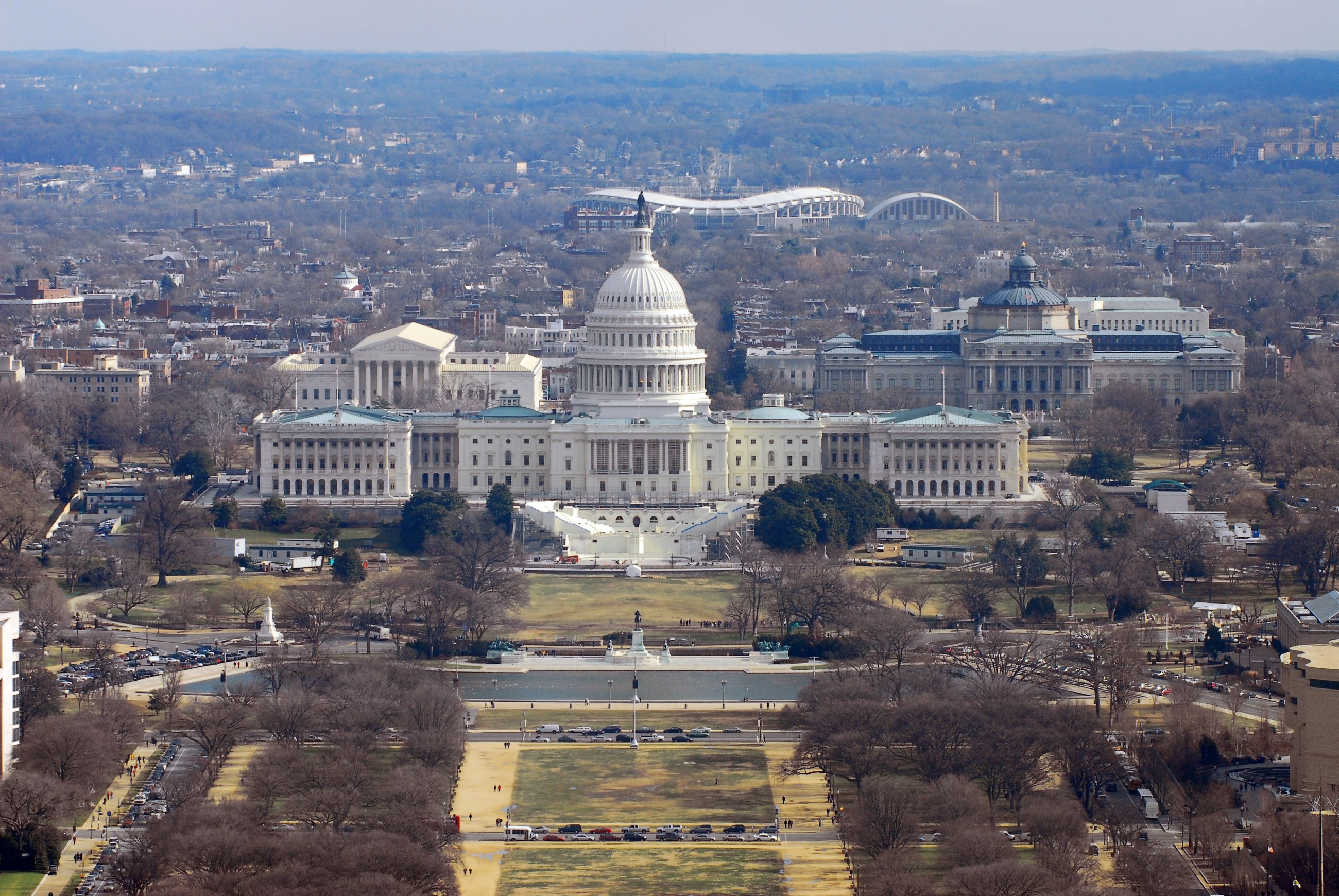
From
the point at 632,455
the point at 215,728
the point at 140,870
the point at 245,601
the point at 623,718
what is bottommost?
the point at 632,455

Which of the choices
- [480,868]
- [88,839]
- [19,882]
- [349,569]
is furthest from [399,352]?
[19,882]

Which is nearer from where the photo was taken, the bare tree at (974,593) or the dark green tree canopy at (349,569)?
the bare tree at (974,593)

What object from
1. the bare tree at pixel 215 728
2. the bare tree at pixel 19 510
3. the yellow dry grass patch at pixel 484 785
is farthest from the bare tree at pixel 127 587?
the yellow dry grass patch at pixel 484 785

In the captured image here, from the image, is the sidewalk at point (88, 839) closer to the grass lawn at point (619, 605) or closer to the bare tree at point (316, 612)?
the bare tree at point (316, 612)

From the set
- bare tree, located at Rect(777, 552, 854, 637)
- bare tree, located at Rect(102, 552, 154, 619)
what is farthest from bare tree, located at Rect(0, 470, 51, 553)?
bare tree, located at Rect(777, 552, 854, 637)

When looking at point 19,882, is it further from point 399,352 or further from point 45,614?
point 399,352

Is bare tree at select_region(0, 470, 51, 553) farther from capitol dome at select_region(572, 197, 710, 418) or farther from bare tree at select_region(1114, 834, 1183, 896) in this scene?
bare tree at select_region(1114, 834, 1183, 896)
